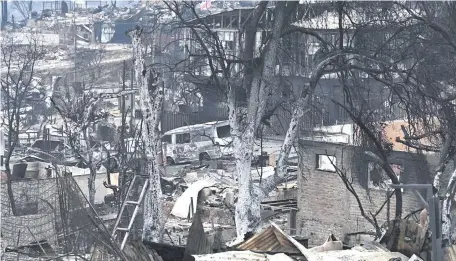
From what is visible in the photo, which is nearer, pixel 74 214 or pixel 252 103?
pixel 74 214

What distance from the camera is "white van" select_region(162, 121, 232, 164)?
25.0m

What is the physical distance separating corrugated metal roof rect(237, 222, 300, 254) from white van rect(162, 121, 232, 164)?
14846 mm

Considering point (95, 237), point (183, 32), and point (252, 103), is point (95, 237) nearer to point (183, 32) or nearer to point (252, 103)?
point (252, 103)

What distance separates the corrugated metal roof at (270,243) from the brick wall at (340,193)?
6155mm

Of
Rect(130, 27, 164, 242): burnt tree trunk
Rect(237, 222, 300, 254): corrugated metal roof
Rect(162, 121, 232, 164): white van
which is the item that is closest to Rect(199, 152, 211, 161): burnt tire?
Rect(162, 121, 232, 164): white van

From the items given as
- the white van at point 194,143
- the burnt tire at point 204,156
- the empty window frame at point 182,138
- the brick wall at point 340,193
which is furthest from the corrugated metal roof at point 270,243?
the empty window frame at point 182,138

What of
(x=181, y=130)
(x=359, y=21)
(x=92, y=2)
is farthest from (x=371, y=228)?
(x=92, y=2)

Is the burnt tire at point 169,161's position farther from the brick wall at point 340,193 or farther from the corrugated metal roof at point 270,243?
the corrugated metal roof at point 270,243

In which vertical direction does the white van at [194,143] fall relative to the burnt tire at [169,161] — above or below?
above

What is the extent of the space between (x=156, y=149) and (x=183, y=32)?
357 centimetres

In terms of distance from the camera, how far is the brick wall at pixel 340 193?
15914 millimetres

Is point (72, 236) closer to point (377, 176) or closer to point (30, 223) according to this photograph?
point (30, 223)

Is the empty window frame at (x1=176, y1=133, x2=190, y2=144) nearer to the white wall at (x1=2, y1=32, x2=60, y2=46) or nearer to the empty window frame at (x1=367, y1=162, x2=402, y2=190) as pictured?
the empty window frame at (x1=367, y1=162, x2=402, y2=190)

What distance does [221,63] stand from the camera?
11.4m
